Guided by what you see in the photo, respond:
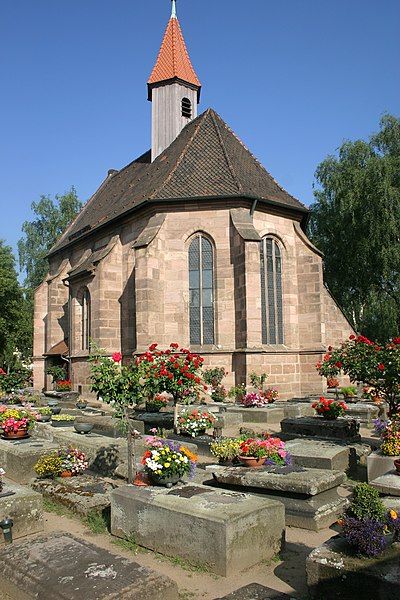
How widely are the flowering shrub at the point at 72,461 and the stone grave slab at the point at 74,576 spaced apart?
330 centimetres

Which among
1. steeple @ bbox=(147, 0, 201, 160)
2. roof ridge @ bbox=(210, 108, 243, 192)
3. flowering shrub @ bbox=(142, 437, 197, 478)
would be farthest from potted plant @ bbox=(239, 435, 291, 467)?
steeple @ bbox=(147, 0, 201, 160)

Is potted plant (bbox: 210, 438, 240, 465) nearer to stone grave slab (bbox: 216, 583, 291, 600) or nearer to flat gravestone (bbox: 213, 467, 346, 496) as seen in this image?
flat gravestone (bbox: 213, 467, 346, 496)

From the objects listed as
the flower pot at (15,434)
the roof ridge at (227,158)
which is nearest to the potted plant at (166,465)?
the flower pot at (15,434)

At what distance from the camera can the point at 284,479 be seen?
244 inches

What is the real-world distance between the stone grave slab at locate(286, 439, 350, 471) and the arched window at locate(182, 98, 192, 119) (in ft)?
73.6

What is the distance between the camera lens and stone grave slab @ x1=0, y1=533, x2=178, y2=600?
3578 millimetres

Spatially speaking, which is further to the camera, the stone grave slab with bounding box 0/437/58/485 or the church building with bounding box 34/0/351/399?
the church building with bounding box 34/0/351/399

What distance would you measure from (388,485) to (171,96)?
25.2 meters

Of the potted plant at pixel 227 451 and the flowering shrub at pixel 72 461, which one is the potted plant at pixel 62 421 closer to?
the flowering shrub at pixel 72 461

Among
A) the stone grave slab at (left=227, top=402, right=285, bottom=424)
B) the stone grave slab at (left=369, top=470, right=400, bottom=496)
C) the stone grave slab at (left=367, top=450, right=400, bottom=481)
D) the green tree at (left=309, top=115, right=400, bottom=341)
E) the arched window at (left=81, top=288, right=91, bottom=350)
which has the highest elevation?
the green tree at (left=309, top=115, right=400, bottom=341)

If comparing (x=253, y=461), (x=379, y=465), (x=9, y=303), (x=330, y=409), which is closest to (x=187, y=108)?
(x=9, y=303)

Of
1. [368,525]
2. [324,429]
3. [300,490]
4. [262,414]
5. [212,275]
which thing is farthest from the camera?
[212,275]

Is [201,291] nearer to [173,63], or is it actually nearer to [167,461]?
[167,461]

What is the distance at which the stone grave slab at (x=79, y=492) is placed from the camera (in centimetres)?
647
